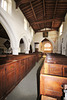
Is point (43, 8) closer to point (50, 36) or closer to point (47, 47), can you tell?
point (50, 36)

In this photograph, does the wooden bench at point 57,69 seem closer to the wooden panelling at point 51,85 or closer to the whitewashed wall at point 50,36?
the wooden panelling at point 51,85

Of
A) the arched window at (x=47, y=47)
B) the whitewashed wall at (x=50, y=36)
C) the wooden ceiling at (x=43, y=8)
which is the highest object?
the wooden ceiling at (x=43, y=8)

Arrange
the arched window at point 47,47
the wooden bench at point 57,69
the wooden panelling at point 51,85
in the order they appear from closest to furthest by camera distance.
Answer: the wooden panelling at point 51,85, the wooden bench at point 57,69, the arched window at point 47,47

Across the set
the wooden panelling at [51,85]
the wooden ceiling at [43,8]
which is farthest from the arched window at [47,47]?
the wooden panelling at [51,85]

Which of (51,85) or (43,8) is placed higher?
(43,8)

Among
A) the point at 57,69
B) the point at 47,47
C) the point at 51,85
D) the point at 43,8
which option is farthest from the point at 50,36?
the point at 51,85

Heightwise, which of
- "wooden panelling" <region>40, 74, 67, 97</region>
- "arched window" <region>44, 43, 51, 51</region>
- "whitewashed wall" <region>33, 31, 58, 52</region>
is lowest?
"wooden panelling" <region>40, 74, 67, 97</region>

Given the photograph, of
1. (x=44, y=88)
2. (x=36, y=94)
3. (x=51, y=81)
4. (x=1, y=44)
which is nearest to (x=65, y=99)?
(x=51, y=81)

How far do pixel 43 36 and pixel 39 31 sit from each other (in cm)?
149

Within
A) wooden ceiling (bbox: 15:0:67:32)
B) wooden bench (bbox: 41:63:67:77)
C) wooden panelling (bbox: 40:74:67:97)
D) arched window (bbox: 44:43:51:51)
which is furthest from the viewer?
arched window (bbox: 44:43:51:51)

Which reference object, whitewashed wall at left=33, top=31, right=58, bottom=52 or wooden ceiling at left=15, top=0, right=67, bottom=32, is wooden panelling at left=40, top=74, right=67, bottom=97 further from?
whitewashed wall at left=33, top=31, right=58, bottom=52

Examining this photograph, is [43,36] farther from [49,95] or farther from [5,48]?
[49,95]

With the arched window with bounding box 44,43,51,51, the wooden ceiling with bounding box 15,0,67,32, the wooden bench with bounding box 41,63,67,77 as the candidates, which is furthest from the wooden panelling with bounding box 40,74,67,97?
the arched window with bounding box 44,43,51,51

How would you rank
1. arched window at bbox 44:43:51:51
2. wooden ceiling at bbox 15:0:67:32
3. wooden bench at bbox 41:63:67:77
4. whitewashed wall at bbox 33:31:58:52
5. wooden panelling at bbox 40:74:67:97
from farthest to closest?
arched window at bbox 44:43:51:51 → whitewashed wall at bbox 33:31:58:52 → wooden ceiling at bbox 15:0:67:32 → wooden bench at bbox 41:63:67:77 → wooden panelling at bbox 40:74:67:97
